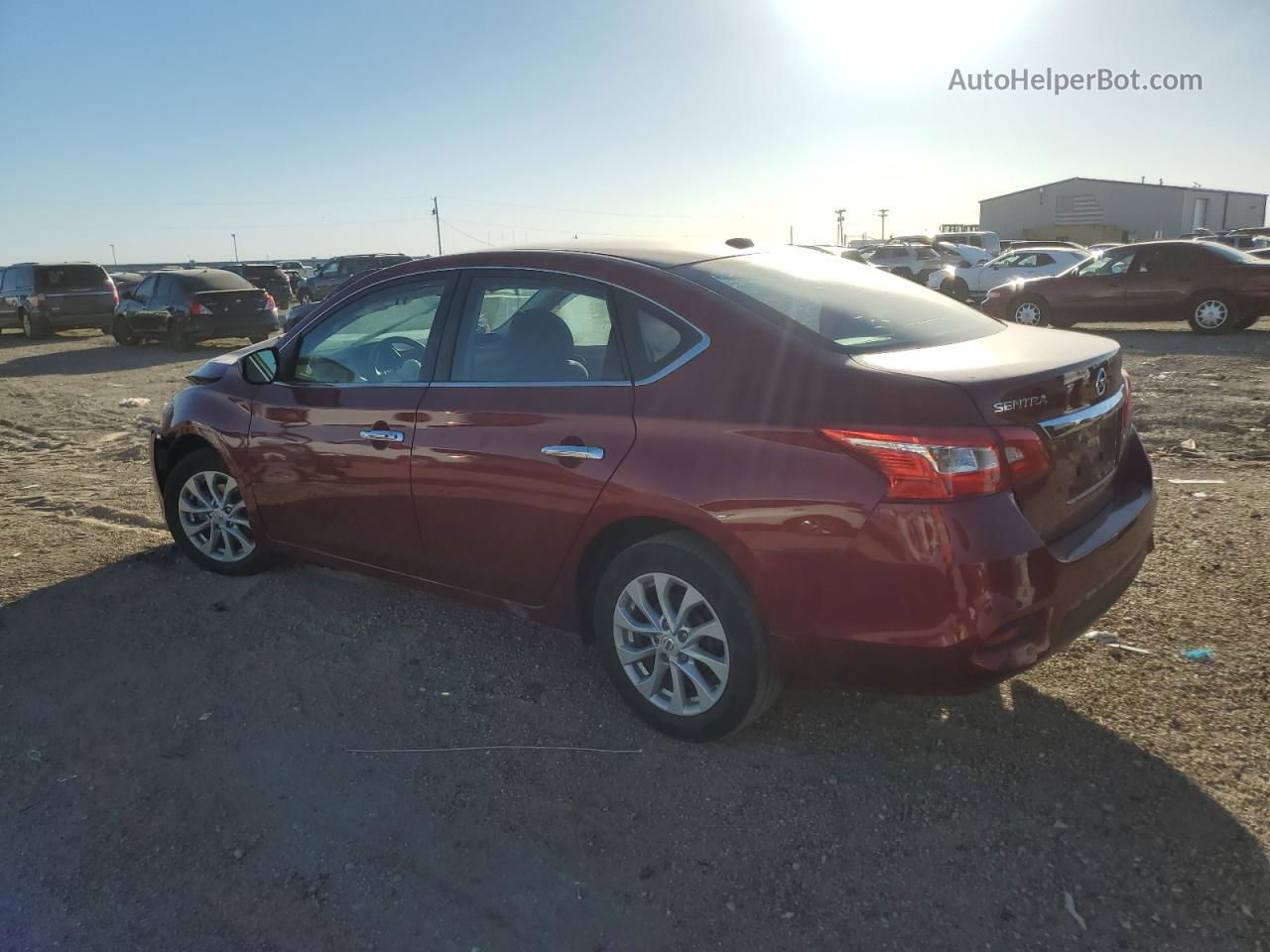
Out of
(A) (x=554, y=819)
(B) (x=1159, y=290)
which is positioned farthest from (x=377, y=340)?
(B) (x=1159, y=290)

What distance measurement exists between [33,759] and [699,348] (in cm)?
275

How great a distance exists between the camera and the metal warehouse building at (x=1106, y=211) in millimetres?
62750

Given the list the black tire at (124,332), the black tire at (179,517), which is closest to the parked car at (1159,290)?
the black tire at (179,517)

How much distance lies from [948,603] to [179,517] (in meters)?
4.08

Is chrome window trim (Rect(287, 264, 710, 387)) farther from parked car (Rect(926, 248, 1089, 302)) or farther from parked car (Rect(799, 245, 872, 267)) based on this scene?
parked car (Rect(926, 248, 1089, 302))

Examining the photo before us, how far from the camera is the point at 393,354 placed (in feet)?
13.4

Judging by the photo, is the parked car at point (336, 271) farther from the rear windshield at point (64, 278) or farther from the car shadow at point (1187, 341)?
the car shadow at point (1187, 341)

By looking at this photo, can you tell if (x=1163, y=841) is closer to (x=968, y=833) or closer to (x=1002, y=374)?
(x=968, y=833)

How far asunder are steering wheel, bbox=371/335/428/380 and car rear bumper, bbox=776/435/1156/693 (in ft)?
6.55

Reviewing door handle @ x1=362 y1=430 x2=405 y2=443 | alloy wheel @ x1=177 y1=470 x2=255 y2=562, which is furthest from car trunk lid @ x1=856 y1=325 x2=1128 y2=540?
alloy wheel @ x1=177 y1=470 x2=255 y2=562

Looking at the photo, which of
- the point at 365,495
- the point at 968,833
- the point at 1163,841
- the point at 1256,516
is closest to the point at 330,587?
the point at 365,495

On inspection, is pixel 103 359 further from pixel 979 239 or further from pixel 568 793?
pixel 979 239

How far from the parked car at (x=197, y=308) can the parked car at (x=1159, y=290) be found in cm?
1430

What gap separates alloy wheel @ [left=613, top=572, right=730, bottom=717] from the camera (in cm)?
307
